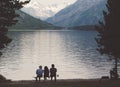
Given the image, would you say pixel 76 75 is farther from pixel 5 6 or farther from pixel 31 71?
pixel 5 6

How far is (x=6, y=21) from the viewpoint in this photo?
4578 cm

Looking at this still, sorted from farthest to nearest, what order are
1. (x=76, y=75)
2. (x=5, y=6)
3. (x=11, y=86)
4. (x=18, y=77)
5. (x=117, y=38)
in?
(x=76, y=75) < (x=18, y=77) < (x=117, y=38) < (x=5, y=6) < (x=11, y=86)

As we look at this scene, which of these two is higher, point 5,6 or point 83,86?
point 5,6

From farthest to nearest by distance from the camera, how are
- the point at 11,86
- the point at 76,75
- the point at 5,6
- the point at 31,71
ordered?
the point at 31,71 < the point at 76,75 < the point at 5,6 < the point at 11,86

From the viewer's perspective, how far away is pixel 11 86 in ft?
134

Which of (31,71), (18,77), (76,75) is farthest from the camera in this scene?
(31,71)

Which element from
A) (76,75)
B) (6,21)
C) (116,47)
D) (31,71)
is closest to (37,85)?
(6,21)

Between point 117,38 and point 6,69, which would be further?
point 6,69

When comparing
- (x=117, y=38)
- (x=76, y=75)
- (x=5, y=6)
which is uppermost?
(x=5, y=6)

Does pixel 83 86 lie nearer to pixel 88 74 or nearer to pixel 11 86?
pixel 11 86

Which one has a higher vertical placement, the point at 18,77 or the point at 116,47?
the point at 116,47

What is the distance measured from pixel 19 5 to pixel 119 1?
16029 millimetres

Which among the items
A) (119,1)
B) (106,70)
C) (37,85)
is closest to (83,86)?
(37,85)

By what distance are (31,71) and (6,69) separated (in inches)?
360
